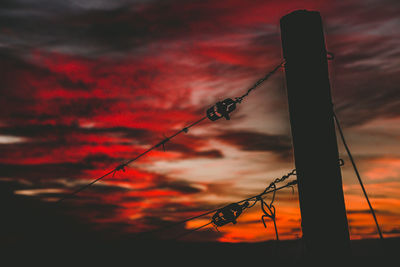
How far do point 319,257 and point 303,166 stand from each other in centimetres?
94

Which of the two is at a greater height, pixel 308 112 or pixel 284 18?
pixel 284 18

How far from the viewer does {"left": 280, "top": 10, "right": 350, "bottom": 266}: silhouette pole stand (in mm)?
4294

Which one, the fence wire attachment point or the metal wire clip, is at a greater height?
the fence wire attachment point

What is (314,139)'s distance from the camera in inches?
173

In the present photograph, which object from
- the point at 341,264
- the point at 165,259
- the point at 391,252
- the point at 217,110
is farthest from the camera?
the point at 165,259

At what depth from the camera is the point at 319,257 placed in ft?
14.0

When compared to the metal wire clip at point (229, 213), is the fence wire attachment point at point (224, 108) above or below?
above

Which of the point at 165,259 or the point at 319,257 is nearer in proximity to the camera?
the point at 319,257

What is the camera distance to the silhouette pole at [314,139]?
429cm

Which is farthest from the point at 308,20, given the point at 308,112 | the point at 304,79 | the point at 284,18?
the point at 308,112

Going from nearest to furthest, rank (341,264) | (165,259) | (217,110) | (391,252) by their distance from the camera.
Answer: (341,264)
(391,252)
(217,110)
(165,259)

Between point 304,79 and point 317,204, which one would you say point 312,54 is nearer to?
point 304,79

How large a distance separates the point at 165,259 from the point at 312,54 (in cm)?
7638

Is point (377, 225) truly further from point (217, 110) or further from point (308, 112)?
point (217, 110)
